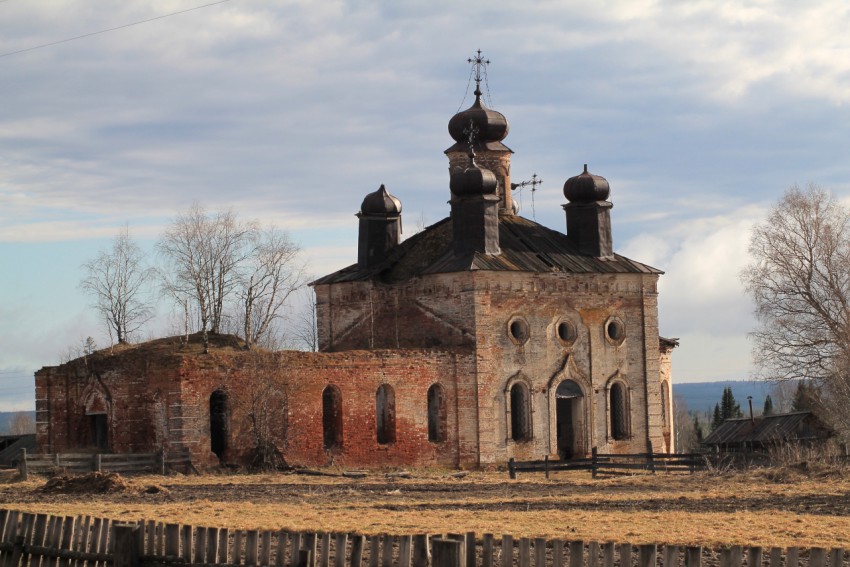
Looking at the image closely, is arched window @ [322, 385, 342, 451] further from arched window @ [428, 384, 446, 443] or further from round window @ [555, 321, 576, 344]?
round window @ [555, 321, 576, 344]

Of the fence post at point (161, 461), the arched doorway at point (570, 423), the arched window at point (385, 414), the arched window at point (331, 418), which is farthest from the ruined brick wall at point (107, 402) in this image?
the arched doorway at point (570, 423)

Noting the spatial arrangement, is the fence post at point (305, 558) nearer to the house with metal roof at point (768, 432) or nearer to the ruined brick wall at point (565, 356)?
the ruined brick wall at point (565, 356)

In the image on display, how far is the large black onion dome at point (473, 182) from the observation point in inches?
1673

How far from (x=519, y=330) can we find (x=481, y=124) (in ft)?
25.9

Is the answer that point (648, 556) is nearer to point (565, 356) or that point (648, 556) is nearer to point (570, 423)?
point (565, 356)

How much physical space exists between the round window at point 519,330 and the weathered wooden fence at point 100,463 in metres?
11.6

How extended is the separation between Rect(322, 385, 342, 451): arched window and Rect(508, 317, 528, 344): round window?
6196mm

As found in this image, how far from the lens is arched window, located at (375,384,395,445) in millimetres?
39719

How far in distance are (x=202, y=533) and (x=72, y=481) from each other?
55.9ft

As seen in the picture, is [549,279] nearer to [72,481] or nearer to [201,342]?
[201,342]

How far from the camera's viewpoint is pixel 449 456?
133ft

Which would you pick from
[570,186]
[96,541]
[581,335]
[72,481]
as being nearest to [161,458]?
[72,481]

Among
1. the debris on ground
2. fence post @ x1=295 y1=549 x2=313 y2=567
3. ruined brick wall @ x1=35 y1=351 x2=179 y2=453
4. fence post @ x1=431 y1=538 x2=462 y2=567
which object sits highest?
ruined brick wall @ x1=35 y1=351 x2=179 y2=453

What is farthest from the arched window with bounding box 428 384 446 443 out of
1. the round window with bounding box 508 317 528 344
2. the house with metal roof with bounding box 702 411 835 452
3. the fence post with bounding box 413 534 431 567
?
the fence post with bounding box 413 534 431 567
